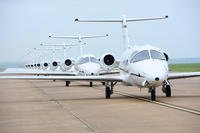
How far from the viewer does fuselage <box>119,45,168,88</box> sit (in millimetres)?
18531

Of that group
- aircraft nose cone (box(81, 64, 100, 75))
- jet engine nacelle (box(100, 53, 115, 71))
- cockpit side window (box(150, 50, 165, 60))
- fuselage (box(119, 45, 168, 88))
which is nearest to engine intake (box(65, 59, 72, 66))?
aircraft nose cone (box(81, 64, 100, 75))

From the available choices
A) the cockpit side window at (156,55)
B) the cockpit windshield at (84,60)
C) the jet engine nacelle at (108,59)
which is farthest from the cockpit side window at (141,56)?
the cockpit windshield at (84,60)

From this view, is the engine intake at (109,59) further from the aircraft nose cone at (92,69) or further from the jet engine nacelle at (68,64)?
the jet engine nacelle at (68,64)

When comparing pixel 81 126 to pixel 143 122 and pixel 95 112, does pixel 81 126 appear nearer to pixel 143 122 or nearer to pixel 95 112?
pixel 143 122

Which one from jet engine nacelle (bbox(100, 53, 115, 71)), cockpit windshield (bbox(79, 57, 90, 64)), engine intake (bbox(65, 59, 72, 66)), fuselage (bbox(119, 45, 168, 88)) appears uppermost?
engine intake (bbox(65, 59, 72, 66))

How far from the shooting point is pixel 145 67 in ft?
63.3

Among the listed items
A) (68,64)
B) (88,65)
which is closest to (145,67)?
(88,65)

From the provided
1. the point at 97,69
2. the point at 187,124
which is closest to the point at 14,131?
the point at 187,124

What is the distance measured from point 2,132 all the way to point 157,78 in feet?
27.5

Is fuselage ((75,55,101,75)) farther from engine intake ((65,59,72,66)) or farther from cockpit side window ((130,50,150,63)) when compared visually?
cockpit side window ((130,50,150,63))

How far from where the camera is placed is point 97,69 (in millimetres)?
35906

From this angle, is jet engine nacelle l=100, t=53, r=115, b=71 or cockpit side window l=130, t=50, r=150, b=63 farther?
jet engine nacelle l=100, t=53, r=115, b=71

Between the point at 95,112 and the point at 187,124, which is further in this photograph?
the point at 95,112

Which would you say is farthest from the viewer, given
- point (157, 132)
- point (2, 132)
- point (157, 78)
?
point (157, 78)
